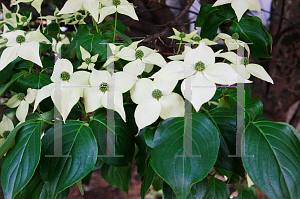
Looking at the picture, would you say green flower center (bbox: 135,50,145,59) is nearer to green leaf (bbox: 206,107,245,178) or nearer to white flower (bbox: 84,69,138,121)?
white flower (bbox: 84,69,138,121)

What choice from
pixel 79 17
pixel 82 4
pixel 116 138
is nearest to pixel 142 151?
pixel 116 138

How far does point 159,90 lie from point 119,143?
0.35ft

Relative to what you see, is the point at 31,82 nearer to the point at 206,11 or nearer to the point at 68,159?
the point at 68,159

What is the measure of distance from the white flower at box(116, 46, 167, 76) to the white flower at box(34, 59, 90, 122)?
62 millimetres

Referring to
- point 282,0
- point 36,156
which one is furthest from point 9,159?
point 282,0

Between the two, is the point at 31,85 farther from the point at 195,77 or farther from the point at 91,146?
the point at 195,77

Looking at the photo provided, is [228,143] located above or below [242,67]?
below

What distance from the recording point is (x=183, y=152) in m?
0.25

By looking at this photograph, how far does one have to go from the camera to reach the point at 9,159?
0.29 meters

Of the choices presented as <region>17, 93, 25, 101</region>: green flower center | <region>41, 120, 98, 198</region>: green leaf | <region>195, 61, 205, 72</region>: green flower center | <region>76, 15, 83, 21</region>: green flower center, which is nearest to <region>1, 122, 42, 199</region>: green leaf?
<region>41, 120, 98, 198</region>: green leaf

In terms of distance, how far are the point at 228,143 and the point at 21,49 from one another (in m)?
0.34

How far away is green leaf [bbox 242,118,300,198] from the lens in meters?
0.25

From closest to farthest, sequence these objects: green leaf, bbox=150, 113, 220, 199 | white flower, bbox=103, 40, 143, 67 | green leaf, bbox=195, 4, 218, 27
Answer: green leaf, bbox=150, 113, 220, 199
white flower, bbox=103, 40, 143, 67
green leaf, bbox=195, 4, 218, 27

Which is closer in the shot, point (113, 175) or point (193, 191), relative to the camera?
point (193, 191)
